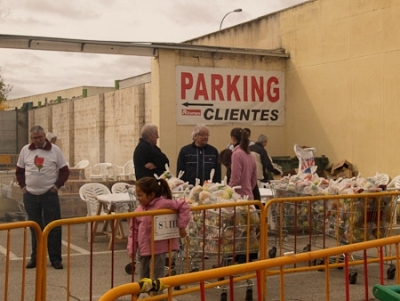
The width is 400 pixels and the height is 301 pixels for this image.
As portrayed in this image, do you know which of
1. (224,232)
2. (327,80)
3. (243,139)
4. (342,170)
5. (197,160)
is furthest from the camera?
(327,80)

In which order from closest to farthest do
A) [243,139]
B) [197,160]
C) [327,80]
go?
[243,139]
[197,160]
[327,80]

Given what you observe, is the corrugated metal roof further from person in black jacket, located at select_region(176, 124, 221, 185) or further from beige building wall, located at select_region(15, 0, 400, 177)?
person in black jacket, located at select_region(176, 124, 221, 185)

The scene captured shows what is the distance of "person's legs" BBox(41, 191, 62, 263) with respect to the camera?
8297 millimetres

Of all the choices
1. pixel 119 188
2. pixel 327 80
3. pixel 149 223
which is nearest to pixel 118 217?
pixel 149 223

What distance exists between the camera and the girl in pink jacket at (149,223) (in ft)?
19.3

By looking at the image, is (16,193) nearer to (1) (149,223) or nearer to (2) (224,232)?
(2) (224,232)

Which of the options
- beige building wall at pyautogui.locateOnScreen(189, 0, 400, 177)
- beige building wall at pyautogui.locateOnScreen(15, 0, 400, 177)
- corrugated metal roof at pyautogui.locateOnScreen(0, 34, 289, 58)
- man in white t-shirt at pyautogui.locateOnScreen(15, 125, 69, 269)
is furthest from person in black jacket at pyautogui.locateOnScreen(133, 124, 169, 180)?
beige building wall at pyautogui.locateOnScreen(189, 0, 400, 177)

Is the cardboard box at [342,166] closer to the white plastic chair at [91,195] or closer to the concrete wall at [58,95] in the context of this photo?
the white plastic chair at [91,195]

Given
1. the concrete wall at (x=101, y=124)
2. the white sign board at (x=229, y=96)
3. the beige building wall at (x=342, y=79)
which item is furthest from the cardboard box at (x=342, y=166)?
the concrete wall at (x=101, y=124)

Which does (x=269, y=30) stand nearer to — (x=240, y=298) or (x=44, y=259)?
(x=240, y=298)

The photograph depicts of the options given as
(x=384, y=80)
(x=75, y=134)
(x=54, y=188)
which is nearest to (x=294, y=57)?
(x=384, y=80)

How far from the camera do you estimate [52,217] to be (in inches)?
337

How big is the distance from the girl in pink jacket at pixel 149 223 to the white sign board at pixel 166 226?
5 cm

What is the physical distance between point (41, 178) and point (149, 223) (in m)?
Answer: 3.07
